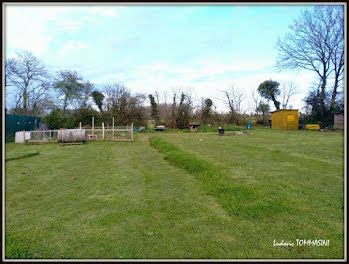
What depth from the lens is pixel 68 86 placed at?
1070 inches

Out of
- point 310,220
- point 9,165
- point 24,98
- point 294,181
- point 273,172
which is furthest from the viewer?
point 24,98

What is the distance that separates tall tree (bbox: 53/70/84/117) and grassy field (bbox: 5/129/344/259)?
22.9m

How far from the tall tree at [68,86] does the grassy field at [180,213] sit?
22.9 metres

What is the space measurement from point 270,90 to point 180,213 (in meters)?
31.6

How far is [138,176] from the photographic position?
6.09m

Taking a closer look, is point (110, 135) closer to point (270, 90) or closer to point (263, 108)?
point (263, 108)

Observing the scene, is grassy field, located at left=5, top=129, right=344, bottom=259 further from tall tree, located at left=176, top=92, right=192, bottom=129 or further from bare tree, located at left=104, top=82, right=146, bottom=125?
tall tree, located at left=176, top=92, right=192, bottom=129

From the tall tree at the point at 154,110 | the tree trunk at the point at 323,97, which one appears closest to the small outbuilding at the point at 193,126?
the tall tree at the point at 154,110

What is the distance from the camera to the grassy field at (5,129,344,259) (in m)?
2.54

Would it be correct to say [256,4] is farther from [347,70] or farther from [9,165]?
[9,165]

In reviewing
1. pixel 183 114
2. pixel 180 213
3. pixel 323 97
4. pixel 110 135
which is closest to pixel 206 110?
pixel 183 114

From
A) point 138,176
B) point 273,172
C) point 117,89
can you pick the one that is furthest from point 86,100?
point 273,172

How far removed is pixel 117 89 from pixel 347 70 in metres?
28.0

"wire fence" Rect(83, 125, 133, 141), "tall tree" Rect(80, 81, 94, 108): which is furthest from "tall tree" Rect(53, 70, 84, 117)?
"wire fence" Rect(83, 125, 133, 141)
